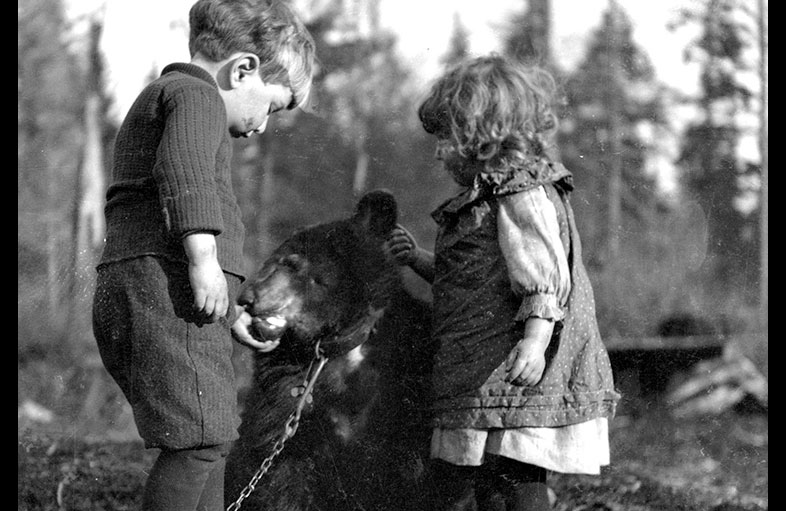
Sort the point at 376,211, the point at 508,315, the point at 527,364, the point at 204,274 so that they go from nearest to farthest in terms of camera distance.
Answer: the point at 204,274, the point at 527,364, the point at 508,315, the point at 376,211

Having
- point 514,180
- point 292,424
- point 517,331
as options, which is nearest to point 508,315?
point 517,331

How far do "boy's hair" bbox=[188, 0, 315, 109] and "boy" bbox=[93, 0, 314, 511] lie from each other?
4.4 inches

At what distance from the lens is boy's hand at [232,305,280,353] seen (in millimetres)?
2330

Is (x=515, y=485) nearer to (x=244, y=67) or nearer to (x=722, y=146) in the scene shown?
(x=244, y=67)

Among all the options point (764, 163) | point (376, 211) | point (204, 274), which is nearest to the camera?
point (204, 274)

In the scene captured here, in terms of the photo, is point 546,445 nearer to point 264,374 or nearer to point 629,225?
point 264,374

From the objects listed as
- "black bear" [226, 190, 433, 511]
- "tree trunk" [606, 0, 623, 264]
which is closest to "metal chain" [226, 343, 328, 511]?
"black bear" [226, 190, 433, 511]

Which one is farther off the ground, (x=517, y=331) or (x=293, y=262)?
(x=293, y=262)

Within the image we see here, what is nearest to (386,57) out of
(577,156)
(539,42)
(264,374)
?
(539,42)

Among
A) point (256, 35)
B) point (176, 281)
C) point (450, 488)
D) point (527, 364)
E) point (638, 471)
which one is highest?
point (256, 35)

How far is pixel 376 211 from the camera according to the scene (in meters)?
2.56

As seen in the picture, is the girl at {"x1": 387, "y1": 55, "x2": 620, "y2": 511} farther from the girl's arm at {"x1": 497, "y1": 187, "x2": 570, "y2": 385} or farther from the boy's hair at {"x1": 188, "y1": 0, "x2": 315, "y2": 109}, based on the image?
the boy's hair at {"x1": 188, "y1": 0, "x2": 315, "y2": 109}

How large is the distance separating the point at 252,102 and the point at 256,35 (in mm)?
155

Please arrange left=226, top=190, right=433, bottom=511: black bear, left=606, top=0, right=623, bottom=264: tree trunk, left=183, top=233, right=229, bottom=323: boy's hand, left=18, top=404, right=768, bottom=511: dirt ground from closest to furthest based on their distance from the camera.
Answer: left=183, top=233, right=229, bottom=323: boy's hand, left=226, top=190, right=433, bottom=511: black bear, left=18, top=404, right=768, bottom=511: dirt ground, left=606, top=0, right=623, bottom=264: tree trunk
